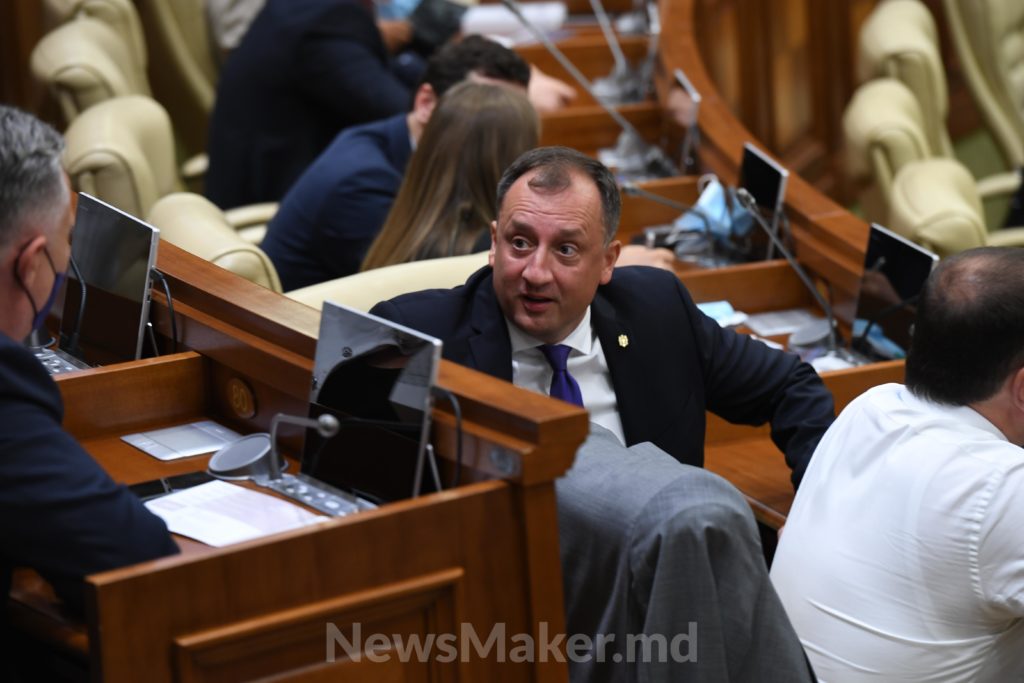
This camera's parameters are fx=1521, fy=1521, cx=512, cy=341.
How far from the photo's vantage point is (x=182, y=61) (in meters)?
4.54

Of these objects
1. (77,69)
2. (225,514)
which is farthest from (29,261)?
(77,69)

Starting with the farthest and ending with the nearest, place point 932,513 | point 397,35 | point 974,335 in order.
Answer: point 397,35 < point 974,335 < point 932,513

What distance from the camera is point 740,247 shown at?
11.0ft

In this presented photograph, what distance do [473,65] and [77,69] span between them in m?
1.10

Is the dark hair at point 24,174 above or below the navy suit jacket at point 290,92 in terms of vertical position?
above

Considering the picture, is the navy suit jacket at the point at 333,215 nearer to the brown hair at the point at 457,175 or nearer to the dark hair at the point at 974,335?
the brown hair at the point at 457,175

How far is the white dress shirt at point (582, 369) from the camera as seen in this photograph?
2.06m

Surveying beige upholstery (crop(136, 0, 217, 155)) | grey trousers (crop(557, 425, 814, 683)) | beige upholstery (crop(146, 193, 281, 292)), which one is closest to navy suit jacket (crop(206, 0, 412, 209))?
beige upholstery (crop(136, 0, 217, 155))

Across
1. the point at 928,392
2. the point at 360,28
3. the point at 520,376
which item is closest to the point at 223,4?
the point at 360,28

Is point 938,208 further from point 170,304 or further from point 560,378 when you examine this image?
point 170,304

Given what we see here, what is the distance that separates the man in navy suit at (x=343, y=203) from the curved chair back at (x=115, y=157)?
0.29 m

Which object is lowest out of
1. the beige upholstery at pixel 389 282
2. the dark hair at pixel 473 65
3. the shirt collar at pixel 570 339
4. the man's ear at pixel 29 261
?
the beige upholstery at pixel 389 282

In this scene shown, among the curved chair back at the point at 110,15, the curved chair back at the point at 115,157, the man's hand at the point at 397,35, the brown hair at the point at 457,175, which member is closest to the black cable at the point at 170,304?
the brown hair at the point at 457,175

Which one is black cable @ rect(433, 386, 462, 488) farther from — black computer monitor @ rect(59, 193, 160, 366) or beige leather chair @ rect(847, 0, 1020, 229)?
beige leather chair @ rect(847, 0, 1020, 229)
